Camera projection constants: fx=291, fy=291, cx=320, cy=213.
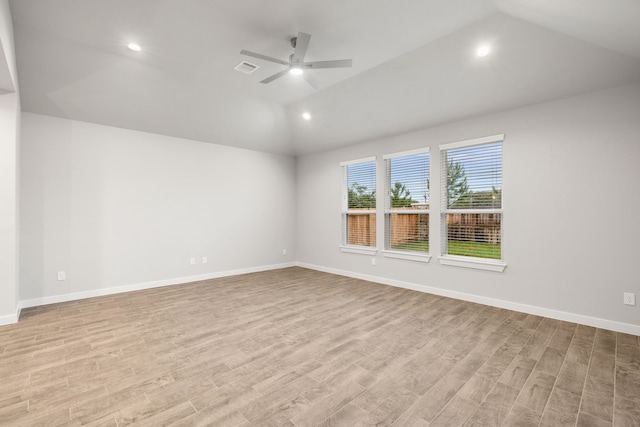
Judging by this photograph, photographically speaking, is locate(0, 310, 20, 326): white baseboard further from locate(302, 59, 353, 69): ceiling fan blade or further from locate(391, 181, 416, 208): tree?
locate(391, 181, 416, 208): tree

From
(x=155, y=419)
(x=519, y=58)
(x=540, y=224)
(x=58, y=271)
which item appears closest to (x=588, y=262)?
(x=540, y=224)

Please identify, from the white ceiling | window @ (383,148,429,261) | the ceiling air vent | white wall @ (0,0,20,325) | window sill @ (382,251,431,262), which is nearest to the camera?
the white ceiling

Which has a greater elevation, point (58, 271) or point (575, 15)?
point (575, 15)

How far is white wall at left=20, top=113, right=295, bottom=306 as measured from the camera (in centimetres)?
420

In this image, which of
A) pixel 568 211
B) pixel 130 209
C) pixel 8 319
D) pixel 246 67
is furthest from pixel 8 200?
pixel 568 211

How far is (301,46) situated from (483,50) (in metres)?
2.09

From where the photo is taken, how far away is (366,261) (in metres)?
5.84

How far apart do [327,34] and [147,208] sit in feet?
13.6

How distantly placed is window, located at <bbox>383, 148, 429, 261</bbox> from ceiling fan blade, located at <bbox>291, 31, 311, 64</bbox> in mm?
2739

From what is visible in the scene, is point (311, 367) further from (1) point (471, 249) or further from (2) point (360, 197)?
(2) point (360, 197)

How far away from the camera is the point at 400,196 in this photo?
5461 millimetres

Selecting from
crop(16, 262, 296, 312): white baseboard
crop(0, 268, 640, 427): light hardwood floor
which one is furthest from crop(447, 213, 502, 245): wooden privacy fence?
crop(16, 262, 296, 312): white baseboard

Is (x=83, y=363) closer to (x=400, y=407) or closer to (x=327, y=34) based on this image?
(x=400, y=407)

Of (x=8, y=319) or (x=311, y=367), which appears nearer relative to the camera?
(x=311, y=367)
